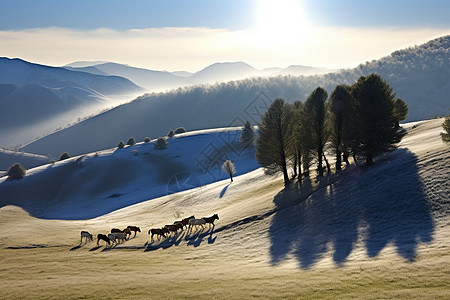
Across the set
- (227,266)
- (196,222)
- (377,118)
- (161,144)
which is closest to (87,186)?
(161,144)

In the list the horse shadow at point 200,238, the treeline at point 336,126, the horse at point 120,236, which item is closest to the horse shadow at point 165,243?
the horse shadow at point 200,238

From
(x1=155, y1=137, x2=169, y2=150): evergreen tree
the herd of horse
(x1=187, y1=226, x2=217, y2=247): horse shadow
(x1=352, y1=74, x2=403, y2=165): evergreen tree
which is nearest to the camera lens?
(x1=187, y1=226, x2=217, y2=247): horse shadow

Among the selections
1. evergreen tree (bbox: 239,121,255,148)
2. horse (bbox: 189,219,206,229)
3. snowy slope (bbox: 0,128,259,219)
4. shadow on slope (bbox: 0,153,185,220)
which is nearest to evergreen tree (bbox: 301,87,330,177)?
horse (bbox: 189,219,206,229)

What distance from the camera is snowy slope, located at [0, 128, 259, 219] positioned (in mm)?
93625

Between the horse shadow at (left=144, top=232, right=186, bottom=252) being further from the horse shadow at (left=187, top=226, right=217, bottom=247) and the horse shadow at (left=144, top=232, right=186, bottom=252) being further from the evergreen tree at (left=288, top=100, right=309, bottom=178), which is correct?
the evergreen tree at (left=288, top=100, right=309, bottom=178)

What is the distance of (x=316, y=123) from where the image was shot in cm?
4169

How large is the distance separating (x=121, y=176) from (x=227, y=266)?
9714 cm

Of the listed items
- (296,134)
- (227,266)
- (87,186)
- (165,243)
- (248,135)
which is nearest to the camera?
(227,266)

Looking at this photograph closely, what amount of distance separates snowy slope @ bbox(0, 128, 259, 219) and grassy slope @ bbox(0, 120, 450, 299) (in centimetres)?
5732

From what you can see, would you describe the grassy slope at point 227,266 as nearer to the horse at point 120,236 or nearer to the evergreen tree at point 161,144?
the horse at point 120,236

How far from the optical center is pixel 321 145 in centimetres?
4166

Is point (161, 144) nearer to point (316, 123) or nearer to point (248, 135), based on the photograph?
point (248, 135)

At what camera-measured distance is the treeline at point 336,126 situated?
3716 centimetres

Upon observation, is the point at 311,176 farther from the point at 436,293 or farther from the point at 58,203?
the point at 58,203
